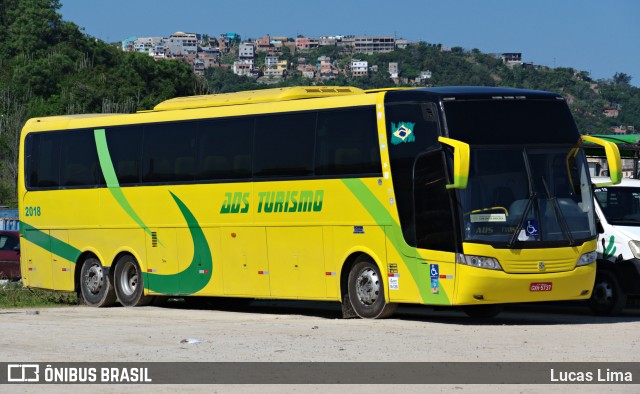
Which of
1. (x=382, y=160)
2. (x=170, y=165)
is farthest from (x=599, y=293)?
(x=170, y=165)

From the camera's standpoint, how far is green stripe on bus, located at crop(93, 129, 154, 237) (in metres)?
25.3

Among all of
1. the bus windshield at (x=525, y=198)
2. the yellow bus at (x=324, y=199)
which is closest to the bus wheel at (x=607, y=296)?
the yellow bus at (x=324, y=199)

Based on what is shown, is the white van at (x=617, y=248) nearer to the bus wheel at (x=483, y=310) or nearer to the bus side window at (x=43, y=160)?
the bus wheel at (x=483, y=310)

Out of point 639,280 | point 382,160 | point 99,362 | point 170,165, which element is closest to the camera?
point 99,362

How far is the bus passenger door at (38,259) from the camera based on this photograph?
27.4 meters

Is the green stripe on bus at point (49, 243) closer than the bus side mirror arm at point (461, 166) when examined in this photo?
No

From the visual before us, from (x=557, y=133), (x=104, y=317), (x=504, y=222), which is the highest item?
(x=557, y=133)

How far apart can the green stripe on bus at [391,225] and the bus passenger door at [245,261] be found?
261cm

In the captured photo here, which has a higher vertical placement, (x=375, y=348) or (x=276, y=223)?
(x=276, y=223)

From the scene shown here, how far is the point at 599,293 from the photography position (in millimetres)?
21859

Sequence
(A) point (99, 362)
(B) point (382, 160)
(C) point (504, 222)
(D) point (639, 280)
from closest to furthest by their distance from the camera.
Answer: (A) point (99, 362) < (C) point (504, 222) < (B) point (382, 160) < (D) point (639, 280)

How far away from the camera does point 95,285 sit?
86.2 ft

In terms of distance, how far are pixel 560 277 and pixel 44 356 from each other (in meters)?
7.86

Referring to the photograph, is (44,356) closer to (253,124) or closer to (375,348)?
(375,348)
